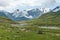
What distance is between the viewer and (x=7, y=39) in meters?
84.0

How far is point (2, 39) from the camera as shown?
8319cm

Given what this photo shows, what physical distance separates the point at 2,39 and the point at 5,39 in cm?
146

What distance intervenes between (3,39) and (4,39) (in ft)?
1.61

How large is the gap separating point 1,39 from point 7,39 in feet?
9.98

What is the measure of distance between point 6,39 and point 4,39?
116 cm

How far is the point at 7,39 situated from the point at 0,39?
11.8 feet

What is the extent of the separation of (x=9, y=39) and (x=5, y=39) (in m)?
2.04

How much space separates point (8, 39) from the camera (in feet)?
277

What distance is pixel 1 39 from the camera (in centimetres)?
8275

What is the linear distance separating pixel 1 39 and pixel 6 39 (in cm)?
252

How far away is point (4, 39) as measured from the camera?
272 ft

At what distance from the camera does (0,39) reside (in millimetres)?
82375

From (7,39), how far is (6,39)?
1.73 feet
